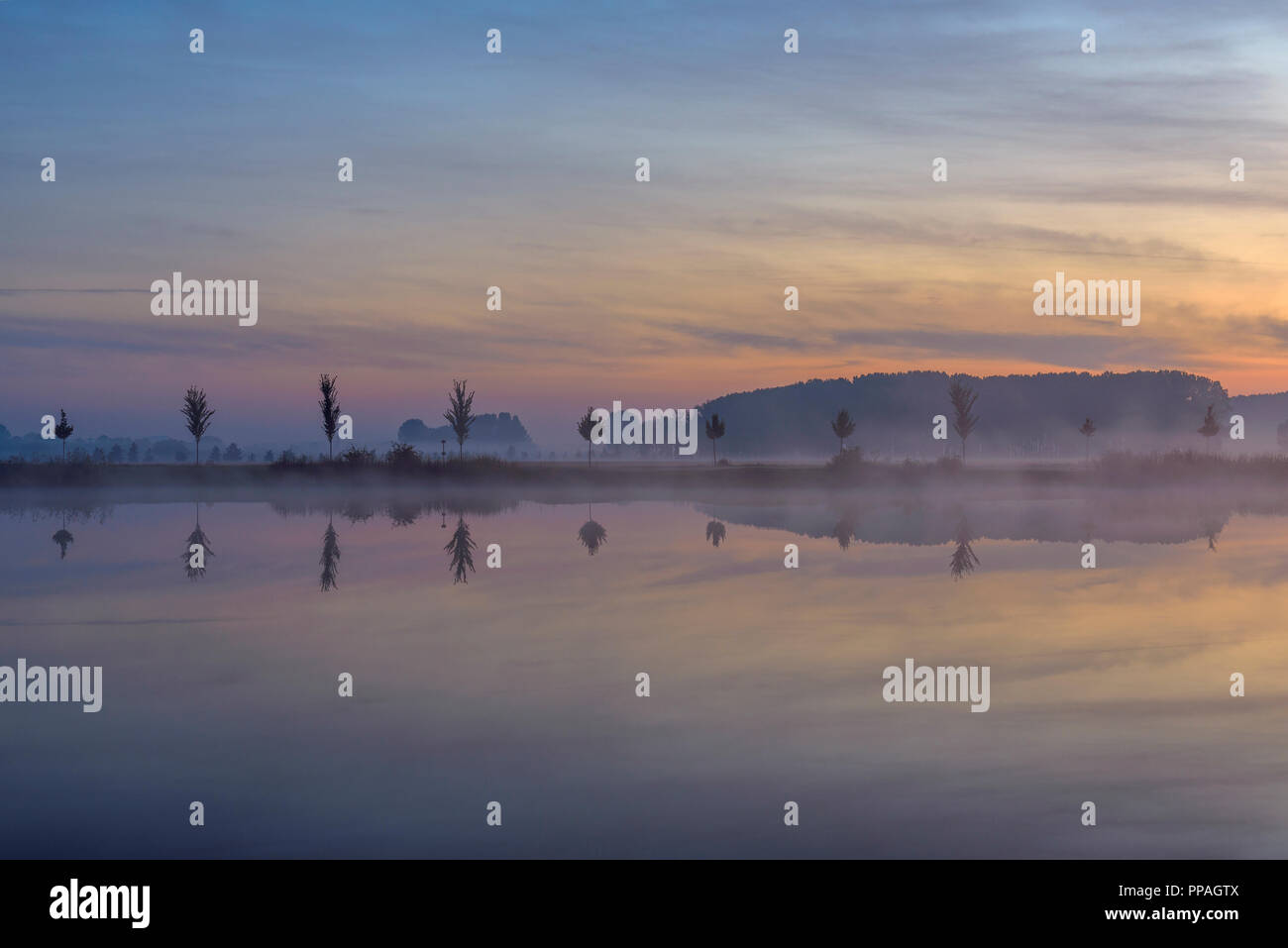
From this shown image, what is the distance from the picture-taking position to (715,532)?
2978 centimetres

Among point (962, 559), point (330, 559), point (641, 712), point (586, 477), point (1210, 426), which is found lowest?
point (641, 712)

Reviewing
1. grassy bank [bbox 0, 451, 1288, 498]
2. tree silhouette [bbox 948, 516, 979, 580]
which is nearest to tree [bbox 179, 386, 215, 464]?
grassy bank [bbox 0, 451, 1288, 498]

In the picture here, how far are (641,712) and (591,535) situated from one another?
18.4 m

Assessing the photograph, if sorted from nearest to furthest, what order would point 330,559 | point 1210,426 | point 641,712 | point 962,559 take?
point 641,712
point 330,559
point 962,559
point 1210,426

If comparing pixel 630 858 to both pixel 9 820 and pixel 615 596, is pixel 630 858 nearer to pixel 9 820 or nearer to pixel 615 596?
pixel 9 820

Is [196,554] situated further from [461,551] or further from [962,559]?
[962,559]

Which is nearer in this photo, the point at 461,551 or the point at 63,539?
the point at 461,551

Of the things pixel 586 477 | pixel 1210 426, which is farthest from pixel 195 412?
pixel 1210 426

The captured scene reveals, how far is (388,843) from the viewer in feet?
22.9

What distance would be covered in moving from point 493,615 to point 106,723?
645 centimetres

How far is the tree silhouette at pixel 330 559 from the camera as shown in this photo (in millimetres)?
19031

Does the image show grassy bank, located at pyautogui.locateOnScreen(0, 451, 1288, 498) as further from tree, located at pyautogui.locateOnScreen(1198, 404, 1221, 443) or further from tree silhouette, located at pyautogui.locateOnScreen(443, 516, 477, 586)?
tree, located at pyautogui.locateOnScreen(1198, 404, 1221, 443)
